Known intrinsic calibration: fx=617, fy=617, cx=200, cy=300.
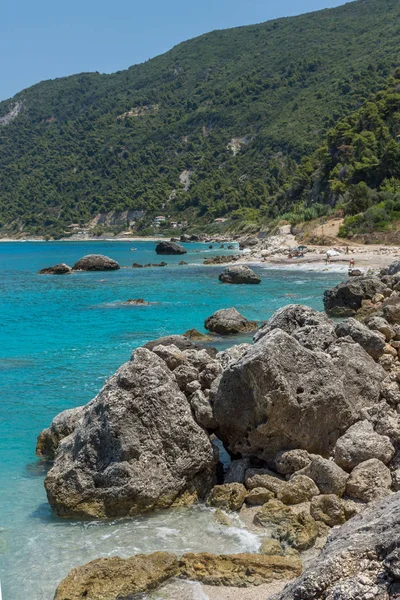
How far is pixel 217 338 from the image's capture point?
85.4 feet

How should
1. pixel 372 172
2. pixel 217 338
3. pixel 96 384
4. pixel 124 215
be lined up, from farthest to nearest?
pixel 124 215 → pixel 372 172 → pixel 217 338 → pixel 96 384

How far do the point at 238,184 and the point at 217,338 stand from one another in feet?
506

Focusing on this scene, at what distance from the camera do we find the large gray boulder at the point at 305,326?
13.5m

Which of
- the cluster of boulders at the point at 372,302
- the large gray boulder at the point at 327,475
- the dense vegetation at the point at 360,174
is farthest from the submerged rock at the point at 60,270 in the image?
the large gray boulder at the point at 327,475

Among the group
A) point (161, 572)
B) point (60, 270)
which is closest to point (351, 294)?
point (161, 572)

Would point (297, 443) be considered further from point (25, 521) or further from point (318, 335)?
point (25, 521)

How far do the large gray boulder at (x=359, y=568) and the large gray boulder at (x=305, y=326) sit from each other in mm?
8298

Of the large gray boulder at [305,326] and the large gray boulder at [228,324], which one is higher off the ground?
the large gray boulder at [305,326]

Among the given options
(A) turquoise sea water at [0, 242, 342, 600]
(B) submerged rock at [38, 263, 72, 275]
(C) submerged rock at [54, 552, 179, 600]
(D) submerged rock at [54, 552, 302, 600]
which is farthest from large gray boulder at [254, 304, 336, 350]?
(B) submerged rock at [38, 263, 72, 275]

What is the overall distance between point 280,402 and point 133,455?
275 cm

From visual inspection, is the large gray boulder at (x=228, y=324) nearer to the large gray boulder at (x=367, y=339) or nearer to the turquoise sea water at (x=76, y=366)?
the turquoise sea water at (x=76, y=366)

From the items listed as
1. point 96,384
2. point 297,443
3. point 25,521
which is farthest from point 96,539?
point 96,384

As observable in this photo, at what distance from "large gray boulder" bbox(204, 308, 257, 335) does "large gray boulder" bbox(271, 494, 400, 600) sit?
21912 millimetres

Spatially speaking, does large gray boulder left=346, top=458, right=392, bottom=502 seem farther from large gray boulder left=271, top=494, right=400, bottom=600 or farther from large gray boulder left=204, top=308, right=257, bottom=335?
large gray boulder left=204, top=308, right=257, bottom=335
